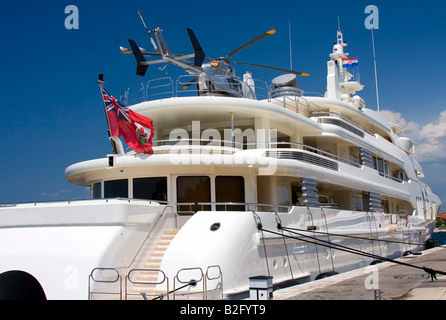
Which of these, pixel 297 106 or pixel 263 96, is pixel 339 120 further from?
pixel 263 96

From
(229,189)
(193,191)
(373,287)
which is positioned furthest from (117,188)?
(373,287)

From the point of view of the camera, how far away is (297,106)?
789 inches

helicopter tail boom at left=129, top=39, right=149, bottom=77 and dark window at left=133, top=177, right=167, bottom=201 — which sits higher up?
helicopter tail boom at left=129, top=39, right=149, bottom=77

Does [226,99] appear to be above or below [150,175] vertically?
above

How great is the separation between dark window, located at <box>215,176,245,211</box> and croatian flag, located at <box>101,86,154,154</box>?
2301mm

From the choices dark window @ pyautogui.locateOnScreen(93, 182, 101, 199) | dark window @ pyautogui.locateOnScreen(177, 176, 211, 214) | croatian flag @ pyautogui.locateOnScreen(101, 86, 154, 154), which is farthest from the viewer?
dark window @ pyautogui.locateOnScreen(93, 182, 101, 199)

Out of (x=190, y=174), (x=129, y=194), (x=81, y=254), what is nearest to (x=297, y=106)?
(x=190, y=174)

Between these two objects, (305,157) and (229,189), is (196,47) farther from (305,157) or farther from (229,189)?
(305,157)

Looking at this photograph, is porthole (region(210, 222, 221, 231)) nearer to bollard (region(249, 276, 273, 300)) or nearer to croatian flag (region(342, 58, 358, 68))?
bollard (region(249, 276, 273, 300))

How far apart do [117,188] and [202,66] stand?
6115mm

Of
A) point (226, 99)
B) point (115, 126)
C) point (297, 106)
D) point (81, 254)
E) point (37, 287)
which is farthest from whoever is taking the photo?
point (297, 106)

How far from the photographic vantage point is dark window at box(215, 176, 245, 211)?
46.7 ft

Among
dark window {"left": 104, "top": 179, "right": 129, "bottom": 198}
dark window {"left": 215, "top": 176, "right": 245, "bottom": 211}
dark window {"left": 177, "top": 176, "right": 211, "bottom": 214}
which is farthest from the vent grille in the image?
dark window {"left": 104, "top": 179, "right": 129, "bottom": 198}
